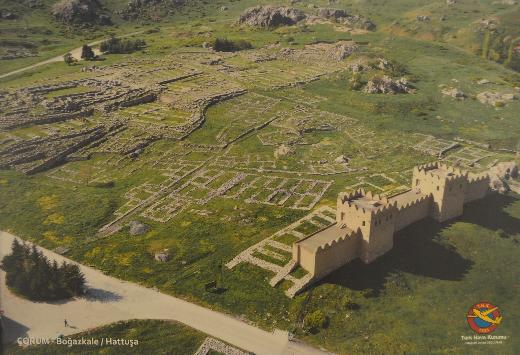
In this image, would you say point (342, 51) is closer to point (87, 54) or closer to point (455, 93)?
point (455, 93)

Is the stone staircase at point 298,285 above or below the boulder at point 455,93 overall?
below

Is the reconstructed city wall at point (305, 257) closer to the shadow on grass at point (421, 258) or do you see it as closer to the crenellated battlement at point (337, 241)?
the crenellated battlement at point (337, 241)

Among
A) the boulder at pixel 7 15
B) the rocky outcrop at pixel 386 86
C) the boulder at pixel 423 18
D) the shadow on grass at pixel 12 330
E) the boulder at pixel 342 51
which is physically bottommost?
the shadow on grass at pixel 12 330

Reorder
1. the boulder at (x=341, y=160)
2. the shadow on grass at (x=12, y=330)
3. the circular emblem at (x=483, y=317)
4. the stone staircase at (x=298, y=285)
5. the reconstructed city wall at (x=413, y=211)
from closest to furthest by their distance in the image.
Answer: the shadow on grass at (x=12, y=330), the circular emblem at (x=483, y=317), the stone staircase at (x=298, y=285), the reconstructed city wall at (x=413, y=211), the boulder at (x=341, y=160)

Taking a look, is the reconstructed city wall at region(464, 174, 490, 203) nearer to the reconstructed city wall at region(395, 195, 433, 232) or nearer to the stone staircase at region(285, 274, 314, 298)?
the reconstructed city wall at region(395, 195, 433, 232)

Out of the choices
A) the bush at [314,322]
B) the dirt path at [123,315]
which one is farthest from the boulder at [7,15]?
the bush at [314,322]

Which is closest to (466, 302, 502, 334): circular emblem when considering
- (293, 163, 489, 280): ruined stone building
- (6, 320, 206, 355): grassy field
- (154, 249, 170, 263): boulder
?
(293, 163, 489, 280): ruined stone building

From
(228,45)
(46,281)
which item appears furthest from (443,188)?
(228,45)

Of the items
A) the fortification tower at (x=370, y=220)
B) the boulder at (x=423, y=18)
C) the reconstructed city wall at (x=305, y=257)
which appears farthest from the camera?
the boulder at (x=423, y=18)

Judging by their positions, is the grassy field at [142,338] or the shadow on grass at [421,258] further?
the shadow on grass at [421,258]
